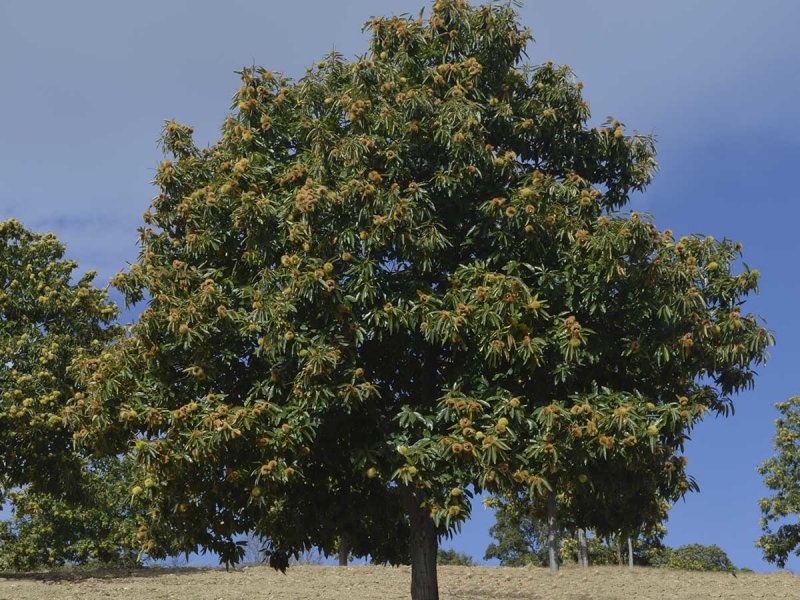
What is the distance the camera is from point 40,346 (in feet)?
82.5

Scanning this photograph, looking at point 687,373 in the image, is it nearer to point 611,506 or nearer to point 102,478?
point 611,506

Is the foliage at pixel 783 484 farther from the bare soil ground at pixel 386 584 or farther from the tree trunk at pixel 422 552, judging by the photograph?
the tree trunk at pixel 422 552

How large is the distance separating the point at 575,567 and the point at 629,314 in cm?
2206

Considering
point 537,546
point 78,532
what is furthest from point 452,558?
point 78,532

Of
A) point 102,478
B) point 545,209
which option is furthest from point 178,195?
point 102,478

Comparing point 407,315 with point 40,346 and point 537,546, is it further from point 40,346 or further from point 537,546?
point 537,546

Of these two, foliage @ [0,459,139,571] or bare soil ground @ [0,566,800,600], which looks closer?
bare soil ground @ [0,566,800,600]

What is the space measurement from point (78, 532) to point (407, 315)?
3165 cm

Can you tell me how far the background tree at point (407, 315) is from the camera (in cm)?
1241

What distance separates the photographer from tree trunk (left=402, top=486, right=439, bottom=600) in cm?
1495

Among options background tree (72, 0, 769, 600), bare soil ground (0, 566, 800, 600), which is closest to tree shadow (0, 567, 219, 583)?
bare soil ground (0, 566, 800, 600)

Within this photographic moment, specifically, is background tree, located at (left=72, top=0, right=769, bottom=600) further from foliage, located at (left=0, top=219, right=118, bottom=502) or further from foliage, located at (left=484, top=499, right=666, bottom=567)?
foliage, located at (left=484, top=499, right=666, bottom=567)

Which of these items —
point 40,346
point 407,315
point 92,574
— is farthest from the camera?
point 92,574

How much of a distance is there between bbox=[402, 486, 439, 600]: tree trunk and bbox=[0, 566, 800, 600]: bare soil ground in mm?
10463
